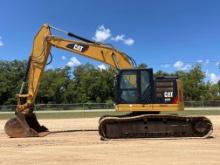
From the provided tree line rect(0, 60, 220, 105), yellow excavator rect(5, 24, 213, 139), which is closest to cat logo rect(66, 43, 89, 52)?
yellow excavator rect(5, 24, 213, 139)

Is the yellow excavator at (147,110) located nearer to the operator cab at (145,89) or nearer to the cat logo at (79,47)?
the operator cab at (145,89)

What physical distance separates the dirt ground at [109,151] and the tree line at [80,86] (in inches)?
2371

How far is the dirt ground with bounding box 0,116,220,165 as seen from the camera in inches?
523

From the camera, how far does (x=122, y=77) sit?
19.9 metres

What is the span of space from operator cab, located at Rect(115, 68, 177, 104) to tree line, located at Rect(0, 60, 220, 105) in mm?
58636

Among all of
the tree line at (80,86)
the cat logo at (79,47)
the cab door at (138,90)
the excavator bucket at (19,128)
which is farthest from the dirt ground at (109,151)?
the tree line at (80,86)

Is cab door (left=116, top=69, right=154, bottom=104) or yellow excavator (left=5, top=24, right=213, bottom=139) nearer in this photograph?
yellow excavator (left=5, top=24, right=213, bottom=139)

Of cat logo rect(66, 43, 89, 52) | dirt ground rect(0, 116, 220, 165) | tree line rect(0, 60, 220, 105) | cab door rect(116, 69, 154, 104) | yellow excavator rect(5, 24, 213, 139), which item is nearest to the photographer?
dirt ground rect(0, 116, 220, 165)

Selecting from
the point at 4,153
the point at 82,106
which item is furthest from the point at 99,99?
the point at 4,153

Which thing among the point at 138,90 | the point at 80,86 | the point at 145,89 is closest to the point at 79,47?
the point at 138,90

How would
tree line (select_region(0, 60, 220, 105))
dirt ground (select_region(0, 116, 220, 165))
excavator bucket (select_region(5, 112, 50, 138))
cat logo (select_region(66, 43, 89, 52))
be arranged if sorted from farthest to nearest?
tree line (select_region(0, 60, 220, 105)) → cat logo (select_region(66, 43, 89, 52)) → excavator bucket (select_region(5, 112, 50, 138)) → dirt ground (select_region(0, 116, 220, 165))

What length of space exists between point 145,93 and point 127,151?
4.76 metres

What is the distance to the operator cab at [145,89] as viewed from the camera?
1969 centimetres

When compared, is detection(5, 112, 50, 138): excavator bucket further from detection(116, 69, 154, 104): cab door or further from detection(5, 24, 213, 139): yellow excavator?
detection(116, 69, 154, 104): cab door
